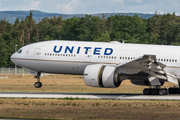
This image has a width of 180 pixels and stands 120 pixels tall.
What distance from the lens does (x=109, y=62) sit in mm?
29391

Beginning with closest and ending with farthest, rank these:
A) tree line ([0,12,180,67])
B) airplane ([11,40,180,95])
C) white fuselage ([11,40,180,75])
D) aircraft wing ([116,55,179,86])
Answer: aircraft wing ([116,55,179,86]) < airplane ([11,40,180,95]) < white fuselage ([11,40,180,75]) < tree line ([0,12,180,67])

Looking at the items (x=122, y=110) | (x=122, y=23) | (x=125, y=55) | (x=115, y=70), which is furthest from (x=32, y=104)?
(x=122, y=23)

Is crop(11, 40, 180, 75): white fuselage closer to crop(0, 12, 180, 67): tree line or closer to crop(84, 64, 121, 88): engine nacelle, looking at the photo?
crop(84, 64, 121, 88): engine nacelle

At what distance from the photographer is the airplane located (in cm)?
2688

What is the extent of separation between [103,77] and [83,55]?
4.03 metres

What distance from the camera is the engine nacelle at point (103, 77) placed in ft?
87.4

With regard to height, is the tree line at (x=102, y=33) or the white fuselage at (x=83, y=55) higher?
the tree line at (x=102, y=33)

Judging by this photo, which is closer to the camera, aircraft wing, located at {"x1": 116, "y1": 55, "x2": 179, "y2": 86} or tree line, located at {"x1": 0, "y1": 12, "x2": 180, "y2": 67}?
aircraft wing, located at {"x1": 116, "y1": 55, "x2": 179, "y2": 86}

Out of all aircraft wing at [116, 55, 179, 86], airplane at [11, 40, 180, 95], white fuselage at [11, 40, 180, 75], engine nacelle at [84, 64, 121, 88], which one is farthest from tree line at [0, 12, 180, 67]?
engine nacelle at [84, 64, 121, 88]

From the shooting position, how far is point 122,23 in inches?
5079

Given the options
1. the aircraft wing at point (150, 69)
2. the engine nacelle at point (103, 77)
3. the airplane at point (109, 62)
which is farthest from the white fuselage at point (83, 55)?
the engine nacelle at point (103, 77)

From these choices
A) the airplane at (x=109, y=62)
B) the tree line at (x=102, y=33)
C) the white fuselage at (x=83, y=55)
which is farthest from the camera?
the tree line at (x=102, y=33)

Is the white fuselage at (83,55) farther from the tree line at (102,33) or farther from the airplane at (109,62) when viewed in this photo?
the tree line at (102,33)

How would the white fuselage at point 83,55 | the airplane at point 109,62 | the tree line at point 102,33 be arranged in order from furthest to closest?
the tree line at point 102,33
the white fuselage at point 83,55
the airplane at point 109,62
